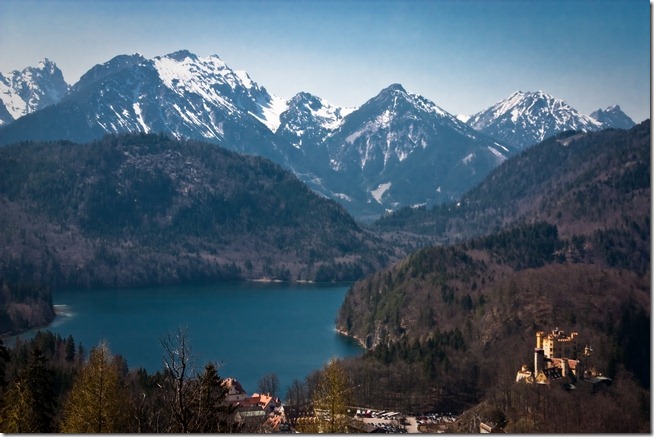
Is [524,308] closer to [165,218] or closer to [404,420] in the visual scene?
[404,420]

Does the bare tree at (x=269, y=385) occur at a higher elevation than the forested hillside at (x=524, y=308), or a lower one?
lower

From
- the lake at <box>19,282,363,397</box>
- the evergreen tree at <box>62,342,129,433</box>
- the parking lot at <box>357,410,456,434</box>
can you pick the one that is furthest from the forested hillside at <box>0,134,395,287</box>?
the evergreen tree at <box>62,342,129,433</box>

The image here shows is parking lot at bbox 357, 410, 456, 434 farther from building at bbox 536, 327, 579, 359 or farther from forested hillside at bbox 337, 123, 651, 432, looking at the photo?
building at bbox 536, 327, 579, 359

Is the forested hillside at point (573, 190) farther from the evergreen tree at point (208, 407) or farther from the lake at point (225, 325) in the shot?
the evergreen tree at point (208, 407)

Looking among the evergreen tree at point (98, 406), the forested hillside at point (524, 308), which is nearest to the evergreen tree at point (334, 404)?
the evergreen tree at point (98, 406)

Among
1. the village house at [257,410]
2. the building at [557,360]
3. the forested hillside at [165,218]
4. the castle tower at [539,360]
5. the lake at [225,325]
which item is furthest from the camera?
the forested hillside at [165,218]

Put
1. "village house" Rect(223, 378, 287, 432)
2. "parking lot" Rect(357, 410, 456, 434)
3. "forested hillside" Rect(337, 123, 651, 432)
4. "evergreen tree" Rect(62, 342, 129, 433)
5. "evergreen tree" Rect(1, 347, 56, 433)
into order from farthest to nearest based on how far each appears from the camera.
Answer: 1. "forested hillside" Rect(337, 123, 651, 432)
2. "parking lot" Rect(357, 410, 456, 434)
3. "village house" Rect(223, 378, 287, 432)
4. "evergreen tree" Rect(62, 342, 129, 433)
5. "evergreen tree" Rect(1, 347, 56, 433)

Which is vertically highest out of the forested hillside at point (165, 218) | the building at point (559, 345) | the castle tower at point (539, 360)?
the forested hillside at point (165, 218)
